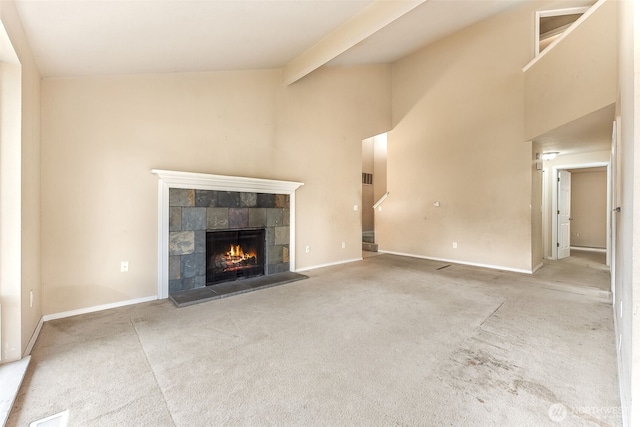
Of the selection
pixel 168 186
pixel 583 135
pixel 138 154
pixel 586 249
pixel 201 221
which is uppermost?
pixel 583 135

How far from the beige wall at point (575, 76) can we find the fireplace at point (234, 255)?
452 centimetres

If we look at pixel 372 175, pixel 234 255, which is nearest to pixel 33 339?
pixel 234 255

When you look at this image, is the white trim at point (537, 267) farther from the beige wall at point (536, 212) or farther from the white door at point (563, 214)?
the white door at point (563, 214)

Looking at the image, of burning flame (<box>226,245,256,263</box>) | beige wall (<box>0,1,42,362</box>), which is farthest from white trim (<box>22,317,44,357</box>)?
burning flame (<box>226,245,256,263</box>)

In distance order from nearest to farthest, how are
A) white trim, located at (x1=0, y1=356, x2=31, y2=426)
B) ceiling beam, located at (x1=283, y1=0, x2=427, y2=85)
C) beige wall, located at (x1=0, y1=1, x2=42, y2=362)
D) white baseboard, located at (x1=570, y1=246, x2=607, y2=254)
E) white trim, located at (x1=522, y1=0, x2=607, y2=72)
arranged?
white trim, located at (x1=0, y1=356, x2=31, y2=426), beige wall, located at (x1=0, y1=1, x2=42, y2=362), ceiling beam, located at (x1=283, y1=0, x2=427, y2=85), white trim, located at (x1=522, y1=0, x2=607, y2=72), white baseboard, located at (x1=570, y1=246, x2=607, y2=254)

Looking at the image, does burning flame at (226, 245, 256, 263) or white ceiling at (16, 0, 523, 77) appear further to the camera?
burning flame at (226, 245, 256, 263)

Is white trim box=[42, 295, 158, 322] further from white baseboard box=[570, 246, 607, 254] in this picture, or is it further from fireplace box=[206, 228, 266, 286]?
white baseboard box=[570, 246, 607, 254]

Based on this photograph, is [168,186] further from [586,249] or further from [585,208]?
[585,208]

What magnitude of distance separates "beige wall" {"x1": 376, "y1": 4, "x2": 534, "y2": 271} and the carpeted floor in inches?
78.4

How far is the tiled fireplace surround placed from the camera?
3516 millimetres

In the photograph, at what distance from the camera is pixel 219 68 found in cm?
374

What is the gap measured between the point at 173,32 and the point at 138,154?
143cm

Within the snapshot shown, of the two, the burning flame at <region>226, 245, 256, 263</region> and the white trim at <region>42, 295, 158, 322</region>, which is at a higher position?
the burning flame at <region>226, 245, 256, 263</region>

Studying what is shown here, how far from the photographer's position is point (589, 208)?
7.59 metres
